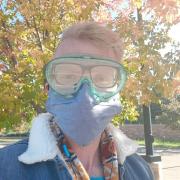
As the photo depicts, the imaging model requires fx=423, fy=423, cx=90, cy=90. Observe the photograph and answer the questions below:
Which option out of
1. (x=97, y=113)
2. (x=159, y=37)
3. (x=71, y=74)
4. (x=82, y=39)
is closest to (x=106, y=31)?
(x=82, y=39)

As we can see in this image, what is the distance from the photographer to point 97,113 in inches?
68.6

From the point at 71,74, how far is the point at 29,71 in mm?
3525

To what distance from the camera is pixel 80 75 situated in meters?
1.75

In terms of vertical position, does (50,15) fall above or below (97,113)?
above

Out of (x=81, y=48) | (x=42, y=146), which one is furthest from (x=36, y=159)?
(x=81, y=48)

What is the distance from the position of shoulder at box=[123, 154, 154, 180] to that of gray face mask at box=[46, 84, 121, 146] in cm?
26

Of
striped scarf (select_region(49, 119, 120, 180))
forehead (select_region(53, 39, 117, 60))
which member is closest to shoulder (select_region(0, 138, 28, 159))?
striped scarf (select_region(49, 119, 120, 180))

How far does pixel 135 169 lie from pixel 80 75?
1.78 ft

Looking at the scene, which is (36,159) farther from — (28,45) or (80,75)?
(28,45)

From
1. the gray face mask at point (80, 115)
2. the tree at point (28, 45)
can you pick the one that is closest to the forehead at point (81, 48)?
the gray face mask at point (80, 115)

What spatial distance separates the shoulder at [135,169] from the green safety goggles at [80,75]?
36 centimetres

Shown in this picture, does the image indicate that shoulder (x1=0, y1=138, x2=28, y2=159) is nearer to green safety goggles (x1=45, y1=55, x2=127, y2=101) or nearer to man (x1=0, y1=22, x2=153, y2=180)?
man (x1=0, y1=22, x2=153, y2=180)

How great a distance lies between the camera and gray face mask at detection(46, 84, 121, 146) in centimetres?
171

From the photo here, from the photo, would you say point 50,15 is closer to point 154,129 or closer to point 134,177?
point 134,177
